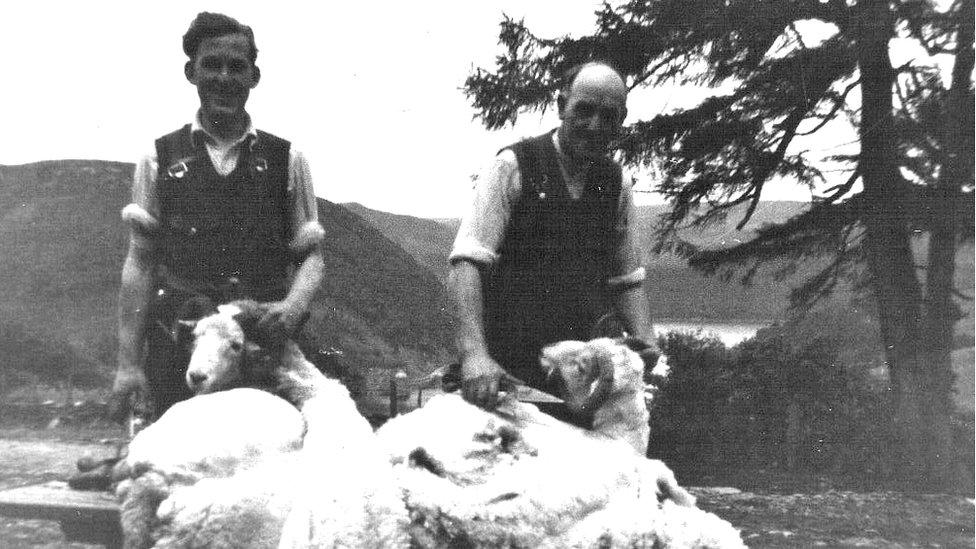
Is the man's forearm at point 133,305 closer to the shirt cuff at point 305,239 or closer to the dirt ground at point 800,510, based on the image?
the shirt cuff at point 305,239

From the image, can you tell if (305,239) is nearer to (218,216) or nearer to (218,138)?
(218,216)

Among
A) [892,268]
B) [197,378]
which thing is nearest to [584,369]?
[197,378]

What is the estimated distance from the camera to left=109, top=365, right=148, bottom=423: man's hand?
3.23m

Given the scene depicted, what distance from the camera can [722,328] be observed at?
6.21 metres

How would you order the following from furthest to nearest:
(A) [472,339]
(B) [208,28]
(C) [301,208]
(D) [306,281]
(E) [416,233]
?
1. (E) [416,233]
2. (C) [301,208]
3. (D) [306,281]
4. (B) [208,28]
5. (A) [472,339]

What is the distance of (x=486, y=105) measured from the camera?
5.78 m

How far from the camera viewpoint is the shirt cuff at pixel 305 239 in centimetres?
340

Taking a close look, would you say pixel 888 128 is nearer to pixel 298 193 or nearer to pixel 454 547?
pixel 298 193

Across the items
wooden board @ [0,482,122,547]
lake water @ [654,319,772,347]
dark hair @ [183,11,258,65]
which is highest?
dark hair @ [183,11,258,65]

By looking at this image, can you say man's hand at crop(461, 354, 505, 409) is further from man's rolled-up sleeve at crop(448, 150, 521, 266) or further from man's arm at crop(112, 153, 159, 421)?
man's arm at crop(112, 153, 159, 421)

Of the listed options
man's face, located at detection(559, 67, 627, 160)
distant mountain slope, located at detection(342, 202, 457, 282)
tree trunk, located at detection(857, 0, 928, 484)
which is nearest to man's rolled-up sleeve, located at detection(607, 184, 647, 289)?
man's face, located at detection(559, 67, 627, 160)

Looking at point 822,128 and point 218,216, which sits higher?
point 822,128

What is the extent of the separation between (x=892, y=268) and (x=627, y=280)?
10.4 ft

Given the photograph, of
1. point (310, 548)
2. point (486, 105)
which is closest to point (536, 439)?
point (310, 548)
